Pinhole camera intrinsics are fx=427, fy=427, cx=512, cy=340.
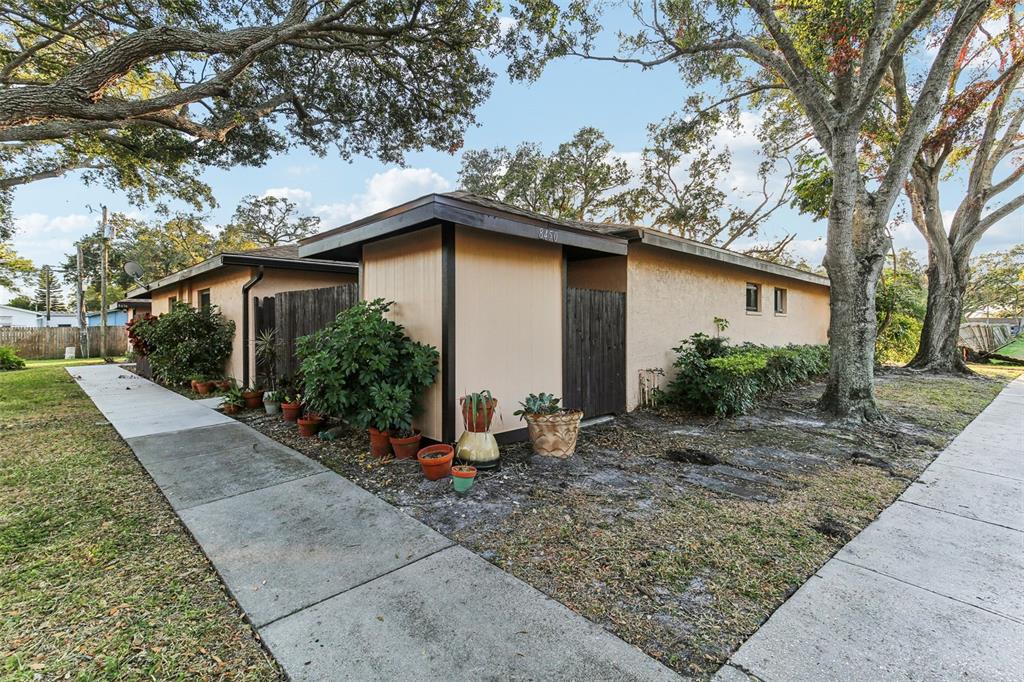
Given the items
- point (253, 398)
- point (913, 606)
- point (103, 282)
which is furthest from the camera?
point (103, 282)

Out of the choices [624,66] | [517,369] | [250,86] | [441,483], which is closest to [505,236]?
[517,369]

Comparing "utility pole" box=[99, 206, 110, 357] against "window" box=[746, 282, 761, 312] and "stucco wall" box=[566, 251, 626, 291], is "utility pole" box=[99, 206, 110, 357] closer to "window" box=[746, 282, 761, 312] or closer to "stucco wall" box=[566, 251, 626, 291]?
"stucco wall" box=[566, 251, 626, 291]

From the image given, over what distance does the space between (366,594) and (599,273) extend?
18.2 ft

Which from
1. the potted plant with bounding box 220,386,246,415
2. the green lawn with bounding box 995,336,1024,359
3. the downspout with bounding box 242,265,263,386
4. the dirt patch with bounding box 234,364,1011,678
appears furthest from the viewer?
the green lawn with bounding box 995,336,1024,359

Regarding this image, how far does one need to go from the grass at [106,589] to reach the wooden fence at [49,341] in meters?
22.8

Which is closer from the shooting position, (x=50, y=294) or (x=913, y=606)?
(x=913, y=606)

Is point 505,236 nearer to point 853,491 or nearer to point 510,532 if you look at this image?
point 510,532

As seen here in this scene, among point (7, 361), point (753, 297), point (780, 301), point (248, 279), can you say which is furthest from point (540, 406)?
point (7, 361)

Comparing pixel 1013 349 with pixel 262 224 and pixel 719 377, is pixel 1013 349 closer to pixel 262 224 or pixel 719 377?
pixel 719 377

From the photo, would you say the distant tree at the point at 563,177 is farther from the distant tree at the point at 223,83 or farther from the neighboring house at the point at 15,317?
the neighboring house at the point at 15,317

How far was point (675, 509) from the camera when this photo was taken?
3.28 metres

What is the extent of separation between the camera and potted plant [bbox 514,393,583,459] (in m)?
4.42

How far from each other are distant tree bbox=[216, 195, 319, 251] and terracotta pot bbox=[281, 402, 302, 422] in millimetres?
25017

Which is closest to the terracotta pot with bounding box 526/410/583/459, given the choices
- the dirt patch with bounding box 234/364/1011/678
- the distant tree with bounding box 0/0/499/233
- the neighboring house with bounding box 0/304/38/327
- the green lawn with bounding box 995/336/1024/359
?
the dirt patch with bounding box 234/364/1011/678
